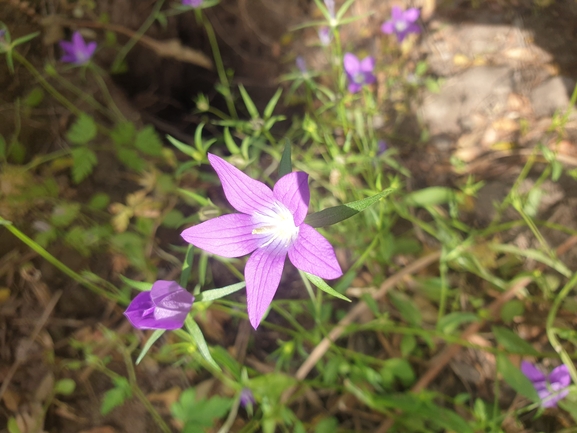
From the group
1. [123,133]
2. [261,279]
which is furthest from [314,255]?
[123,133]

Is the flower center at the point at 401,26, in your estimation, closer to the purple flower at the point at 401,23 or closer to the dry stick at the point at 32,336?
the purple flower at the point at 401,23

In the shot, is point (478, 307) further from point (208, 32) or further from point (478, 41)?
point (208, 32)

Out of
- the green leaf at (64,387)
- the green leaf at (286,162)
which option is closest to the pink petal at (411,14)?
the green leaf at (286,162)

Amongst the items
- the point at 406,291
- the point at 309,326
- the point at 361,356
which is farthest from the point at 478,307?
the point at 309,326

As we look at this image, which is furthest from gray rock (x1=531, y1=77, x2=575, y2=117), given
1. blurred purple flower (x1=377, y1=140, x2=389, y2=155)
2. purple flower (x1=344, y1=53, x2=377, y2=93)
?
purple flower (x1=344, y1=53, x2=377, y2=93)

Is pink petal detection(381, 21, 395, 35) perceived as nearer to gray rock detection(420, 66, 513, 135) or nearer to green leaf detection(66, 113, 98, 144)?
gray rock detection(420, 66, 513, 135)

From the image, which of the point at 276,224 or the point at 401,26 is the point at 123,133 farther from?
the point at 401,26
